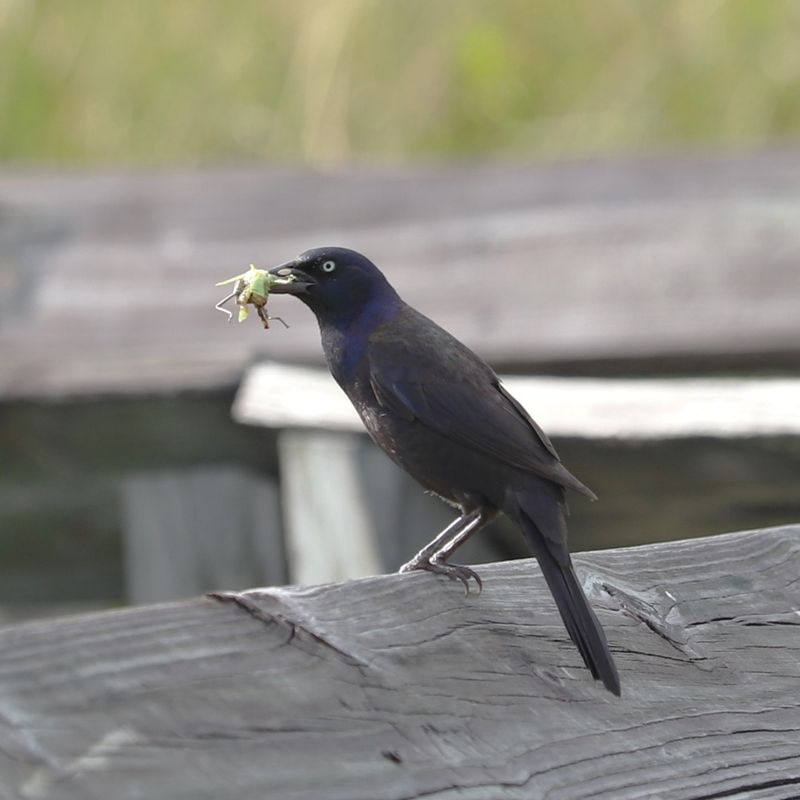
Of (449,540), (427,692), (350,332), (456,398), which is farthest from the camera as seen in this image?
(350,332)

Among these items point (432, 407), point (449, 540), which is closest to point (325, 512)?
point (449, 540)

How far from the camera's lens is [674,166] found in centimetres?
486

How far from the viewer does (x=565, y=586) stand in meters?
2.08

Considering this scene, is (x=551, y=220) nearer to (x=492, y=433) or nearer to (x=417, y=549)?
(x=417, y=549)

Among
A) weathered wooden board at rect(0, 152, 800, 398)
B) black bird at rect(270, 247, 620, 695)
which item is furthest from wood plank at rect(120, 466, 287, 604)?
black bird at rect(270, 247, 620, 695)

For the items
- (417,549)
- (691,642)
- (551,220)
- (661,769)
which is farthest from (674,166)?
(661,769)

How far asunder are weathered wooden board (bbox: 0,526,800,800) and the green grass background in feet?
19.1

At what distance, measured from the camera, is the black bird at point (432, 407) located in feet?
9.12

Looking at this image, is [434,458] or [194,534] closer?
[434,458]

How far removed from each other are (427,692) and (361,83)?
6758mm

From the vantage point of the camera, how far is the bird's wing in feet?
9.19

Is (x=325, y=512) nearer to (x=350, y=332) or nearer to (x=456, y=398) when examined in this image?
(x=350, y=332)

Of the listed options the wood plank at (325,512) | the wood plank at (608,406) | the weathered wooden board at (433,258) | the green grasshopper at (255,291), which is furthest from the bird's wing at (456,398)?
the weathered wooden board at (433,258)

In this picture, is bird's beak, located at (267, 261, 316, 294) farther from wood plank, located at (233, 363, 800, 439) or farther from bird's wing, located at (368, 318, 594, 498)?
wood plank, located at (233, 363, 800, 439)
